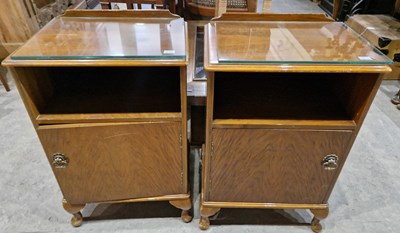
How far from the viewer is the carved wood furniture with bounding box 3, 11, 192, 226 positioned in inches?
28.5

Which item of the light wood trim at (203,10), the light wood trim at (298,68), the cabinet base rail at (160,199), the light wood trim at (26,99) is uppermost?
the light wood trim at (298,68)

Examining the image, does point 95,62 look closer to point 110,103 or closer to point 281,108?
point 110,103

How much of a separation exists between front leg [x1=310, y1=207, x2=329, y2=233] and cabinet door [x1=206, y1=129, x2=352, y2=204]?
49mm

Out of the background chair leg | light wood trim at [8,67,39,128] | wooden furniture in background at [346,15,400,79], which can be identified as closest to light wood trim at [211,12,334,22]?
light wood trim at [8,67,39,128]

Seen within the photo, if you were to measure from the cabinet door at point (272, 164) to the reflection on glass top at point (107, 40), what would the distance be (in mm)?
304

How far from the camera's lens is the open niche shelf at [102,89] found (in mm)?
850

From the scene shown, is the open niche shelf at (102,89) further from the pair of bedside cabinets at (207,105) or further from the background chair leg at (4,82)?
the background chair leg at (4,82)

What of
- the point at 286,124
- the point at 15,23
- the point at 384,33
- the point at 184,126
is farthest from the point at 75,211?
the point at 384,33

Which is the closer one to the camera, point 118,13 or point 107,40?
point 107,40

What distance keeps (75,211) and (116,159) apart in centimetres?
35

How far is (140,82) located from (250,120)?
1.42 ft

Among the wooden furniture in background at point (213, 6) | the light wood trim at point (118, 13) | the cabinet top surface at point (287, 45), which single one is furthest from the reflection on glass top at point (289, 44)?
the wooden furniture in background at point (213, 6)

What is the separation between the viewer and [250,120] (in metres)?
0.83

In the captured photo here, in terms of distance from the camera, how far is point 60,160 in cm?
90
